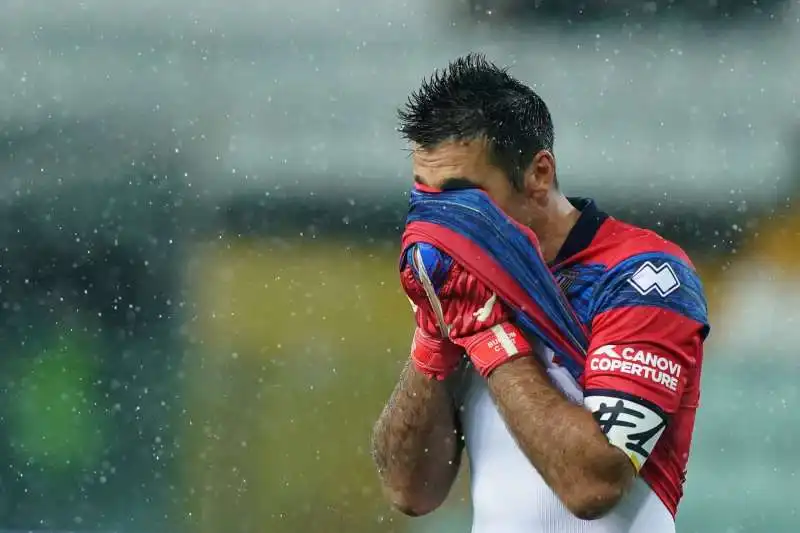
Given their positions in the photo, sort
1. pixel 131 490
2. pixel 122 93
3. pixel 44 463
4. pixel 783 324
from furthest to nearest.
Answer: pixel 122 93, pixel 131 490, pixel 44 463, pixel 783 324

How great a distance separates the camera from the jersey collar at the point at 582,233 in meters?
1.27

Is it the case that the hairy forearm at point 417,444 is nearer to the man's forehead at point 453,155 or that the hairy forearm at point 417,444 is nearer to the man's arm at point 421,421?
the man's arm at point 421,421

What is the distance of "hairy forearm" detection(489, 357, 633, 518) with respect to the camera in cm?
113

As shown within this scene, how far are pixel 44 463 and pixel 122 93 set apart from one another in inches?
91.4

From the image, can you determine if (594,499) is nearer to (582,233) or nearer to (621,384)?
(621,384)

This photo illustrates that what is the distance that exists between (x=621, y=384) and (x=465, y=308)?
0.17 meters

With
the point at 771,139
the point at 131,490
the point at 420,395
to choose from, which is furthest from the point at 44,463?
the point at 420,395

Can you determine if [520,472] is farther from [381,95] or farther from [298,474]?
[381,95]

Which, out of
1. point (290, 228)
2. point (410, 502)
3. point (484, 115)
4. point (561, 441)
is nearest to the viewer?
point (561, 441)

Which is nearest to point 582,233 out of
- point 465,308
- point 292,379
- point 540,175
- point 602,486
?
point 540,175

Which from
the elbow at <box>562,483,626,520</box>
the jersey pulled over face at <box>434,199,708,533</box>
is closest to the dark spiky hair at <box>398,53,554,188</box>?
the jersey pulled over face at <box>434,199,708,533</box>

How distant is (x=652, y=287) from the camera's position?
118 centimetres

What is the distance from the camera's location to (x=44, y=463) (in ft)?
19.1

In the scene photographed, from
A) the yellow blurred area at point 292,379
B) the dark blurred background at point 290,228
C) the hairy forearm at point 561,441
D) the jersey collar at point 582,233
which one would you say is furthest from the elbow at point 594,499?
the yellow blurred area at point 292,379
